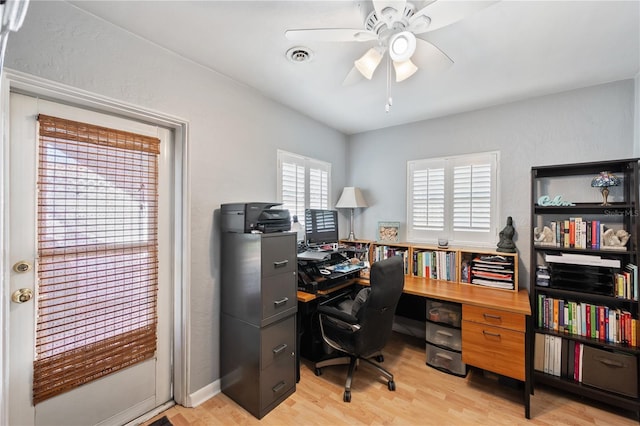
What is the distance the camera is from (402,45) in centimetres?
136

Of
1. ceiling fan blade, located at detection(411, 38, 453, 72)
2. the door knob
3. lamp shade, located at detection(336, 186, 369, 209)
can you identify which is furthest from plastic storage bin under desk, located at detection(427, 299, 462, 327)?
the door knob

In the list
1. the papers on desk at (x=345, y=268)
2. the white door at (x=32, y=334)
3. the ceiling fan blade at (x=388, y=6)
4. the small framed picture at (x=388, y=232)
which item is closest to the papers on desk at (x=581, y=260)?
the small framed picture at (x=388, y=232)

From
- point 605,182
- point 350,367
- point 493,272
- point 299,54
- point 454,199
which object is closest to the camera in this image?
point 299,54

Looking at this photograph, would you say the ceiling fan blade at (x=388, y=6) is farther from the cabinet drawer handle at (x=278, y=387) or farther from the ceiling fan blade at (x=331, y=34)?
the cabinet drawer handle at (x=278, y=387)

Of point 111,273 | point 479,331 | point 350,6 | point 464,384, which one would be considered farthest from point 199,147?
point 464,384

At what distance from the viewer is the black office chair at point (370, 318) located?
2004 mm

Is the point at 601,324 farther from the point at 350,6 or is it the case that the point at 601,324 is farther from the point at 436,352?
the point at 350,6

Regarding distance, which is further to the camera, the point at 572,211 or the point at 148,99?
the point at 572,211

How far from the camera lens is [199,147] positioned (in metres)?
2.07

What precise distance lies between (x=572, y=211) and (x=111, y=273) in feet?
11.8

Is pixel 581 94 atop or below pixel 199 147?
atop

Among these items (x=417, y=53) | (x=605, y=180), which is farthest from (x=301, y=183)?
(x=605, y=180)

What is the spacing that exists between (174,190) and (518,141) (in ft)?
10.4

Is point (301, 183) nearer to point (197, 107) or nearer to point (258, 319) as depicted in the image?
point (197, 107)
